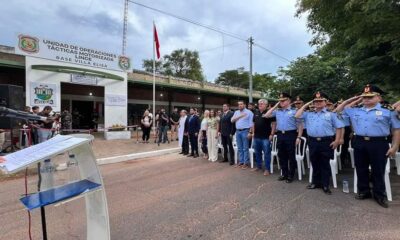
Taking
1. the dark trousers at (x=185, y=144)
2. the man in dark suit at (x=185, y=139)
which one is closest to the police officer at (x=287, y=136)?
the man in dark suit at (x=185, y=139)

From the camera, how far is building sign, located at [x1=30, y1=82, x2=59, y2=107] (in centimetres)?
1298

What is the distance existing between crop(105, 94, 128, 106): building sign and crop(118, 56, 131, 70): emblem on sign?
1629 mm

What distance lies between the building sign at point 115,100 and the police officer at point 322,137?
40.7ft

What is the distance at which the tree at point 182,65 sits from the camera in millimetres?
52000

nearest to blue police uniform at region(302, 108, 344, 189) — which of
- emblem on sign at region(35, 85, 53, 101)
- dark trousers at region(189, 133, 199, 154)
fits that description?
dark trousers at region(189, 133, 199, 154)

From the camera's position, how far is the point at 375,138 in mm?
4855

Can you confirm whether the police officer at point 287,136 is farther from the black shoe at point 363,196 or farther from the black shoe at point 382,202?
the black shoe at point 382,202

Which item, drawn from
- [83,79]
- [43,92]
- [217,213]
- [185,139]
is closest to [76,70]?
[83,79]

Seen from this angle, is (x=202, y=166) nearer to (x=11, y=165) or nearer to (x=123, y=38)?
(x=11, y=165)

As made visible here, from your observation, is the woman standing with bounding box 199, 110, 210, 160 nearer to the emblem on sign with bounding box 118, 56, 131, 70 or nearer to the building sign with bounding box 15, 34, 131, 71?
the building sign with bounding box 15, 34, 131, 71

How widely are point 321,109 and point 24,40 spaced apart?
40.0ft

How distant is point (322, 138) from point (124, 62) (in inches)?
533

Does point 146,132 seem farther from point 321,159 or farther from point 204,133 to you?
point 321,159

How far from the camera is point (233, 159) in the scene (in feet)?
29.0
